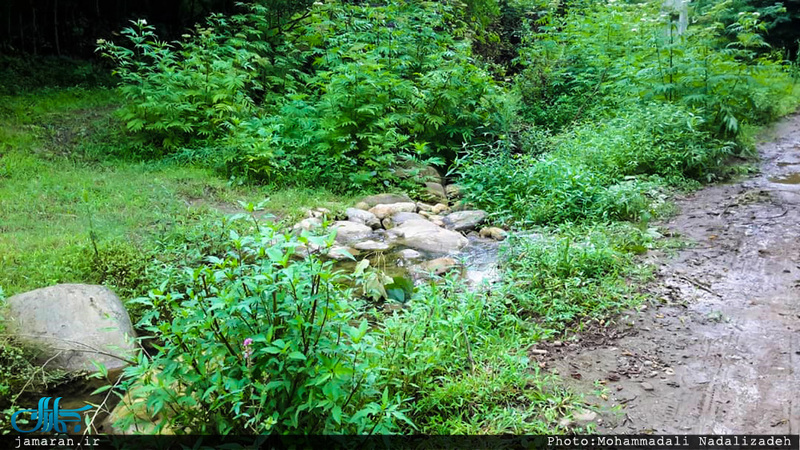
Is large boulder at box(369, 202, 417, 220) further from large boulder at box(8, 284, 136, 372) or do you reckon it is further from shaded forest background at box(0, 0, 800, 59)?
shaded forest background at box(0, 0, 800, 59)

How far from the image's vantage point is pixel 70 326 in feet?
11.5

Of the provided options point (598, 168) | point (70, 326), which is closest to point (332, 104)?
point (598, 168)

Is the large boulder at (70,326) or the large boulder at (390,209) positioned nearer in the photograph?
the large boulder at (70,326)

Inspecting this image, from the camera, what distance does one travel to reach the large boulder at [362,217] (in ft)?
20.9

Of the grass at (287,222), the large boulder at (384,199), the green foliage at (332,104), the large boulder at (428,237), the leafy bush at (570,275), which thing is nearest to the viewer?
the grass at (287,222)

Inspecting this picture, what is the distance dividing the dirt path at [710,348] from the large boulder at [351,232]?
112 inches

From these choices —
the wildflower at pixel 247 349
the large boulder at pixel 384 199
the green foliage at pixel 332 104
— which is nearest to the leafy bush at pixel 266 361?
the wildflower at pixel 247 349

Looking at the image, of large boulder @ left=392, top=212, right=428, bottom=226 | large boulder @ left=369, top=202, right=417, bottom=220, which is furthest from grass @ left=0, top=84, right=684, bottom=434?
large boulder @ left=392, top=212, right=428, bottom=226

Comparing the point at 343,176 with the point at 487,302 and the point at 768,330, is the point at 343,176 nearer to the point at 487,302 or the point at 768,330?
the point at 487,302

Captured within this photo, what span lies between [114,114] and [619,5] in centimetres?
986

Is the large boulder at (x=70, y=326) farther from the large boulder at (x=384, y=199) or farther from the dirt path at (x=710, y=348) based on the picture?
the large boulder at (x=384, y=199)

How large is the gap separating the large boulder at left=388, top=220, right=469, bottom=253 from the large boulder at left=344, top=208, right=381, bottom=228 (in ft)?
0.77

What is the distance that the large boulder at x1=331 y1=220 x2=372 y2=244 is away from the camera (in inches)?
232

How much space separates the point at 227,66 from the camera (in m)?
7.96
